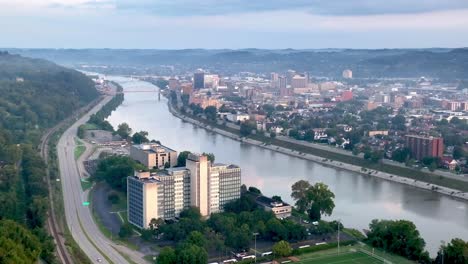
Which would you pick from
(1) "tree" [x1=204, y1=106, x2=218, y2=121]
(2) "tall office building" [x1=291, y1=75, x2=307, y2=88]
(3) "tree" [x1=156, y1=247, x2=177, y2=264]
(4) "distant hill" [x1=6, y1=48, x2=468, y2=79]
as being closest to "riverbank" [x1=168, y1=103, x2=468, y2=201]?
(1) "tree" [x1=204, y1=106, x2=218, y2=121]

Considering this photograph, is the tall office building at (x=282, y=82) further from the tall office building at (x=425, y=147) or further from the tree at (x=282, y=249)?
the tree at (x=282, y=249)

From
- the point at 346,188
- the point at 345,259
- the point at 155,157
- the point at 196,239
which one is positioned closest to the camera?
the point at 196,239

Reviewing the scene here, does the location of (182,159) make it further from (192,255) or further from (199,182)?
(192,255)

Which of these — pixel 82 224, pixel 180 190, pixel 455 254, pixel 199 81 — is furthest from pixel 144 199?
pixel 199 81

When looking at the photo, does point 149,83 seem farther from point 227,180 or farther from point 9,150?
point 227,180

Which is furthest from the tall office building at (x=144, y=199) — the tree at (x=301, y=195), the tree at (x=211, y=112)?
the tree at (x=211, y=112)

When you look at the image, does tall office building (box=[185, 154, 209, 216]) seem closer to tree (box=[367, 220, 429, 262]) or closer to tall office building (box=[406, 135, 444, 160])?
tree (box=[367, 220, 429, 262])
